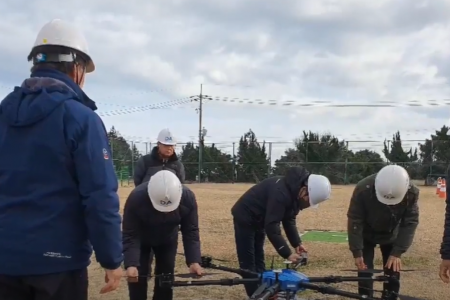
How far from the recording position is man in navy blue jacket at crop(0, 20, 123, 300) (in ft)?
9.48

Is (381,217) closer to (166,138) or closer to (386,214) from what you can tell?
(386,214)

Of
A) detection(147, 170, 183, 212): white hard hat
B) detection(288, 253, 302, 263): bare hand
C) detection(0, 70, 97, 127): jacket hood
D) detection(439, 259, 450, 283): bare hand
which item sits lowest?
detection(288, 253, 302, 263): bare hand

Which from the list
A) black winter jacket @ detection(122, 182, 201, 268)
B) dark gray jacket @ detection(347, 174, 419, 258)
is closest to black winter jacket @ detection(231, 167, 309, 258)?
dark gray jacket @ detection(347, 174, 419, 258)

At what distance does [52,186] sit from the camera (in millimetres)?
2926

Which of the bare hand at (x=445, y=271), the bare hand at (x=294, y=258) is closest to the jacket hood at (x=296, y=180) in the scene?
the bare hand at (x=294, y=258)

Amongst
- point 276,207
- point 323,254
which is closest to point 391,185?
point 276,207

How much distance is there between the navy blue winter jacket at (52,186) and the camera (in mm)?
2887

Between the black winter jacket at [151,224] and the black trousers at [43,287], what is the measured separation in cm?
240

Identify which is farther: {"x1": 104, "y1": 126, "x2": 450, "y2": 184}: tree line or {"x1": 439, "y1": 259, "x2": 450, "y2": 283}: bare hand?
{"x1": 104, "y1": 126, "x2": 450, "y2": 184}: tree line

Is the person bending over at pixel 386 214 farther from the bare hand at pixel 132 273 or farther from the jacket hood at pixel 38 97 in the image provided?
the jacket hood at pixel 38 97

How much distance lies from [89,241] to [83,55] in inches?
38.6

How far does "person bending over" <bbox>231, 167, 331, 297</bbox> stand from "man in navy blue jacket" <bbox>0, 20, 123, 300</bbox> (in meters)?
2.79

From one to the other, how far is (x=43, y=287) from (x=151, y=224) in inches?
106

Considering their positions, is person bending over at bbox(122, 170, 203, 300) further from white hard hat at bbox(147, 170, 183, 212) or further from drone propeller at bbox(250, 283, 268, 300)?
drone propeller at bbox(250, 283, 268, 300)
